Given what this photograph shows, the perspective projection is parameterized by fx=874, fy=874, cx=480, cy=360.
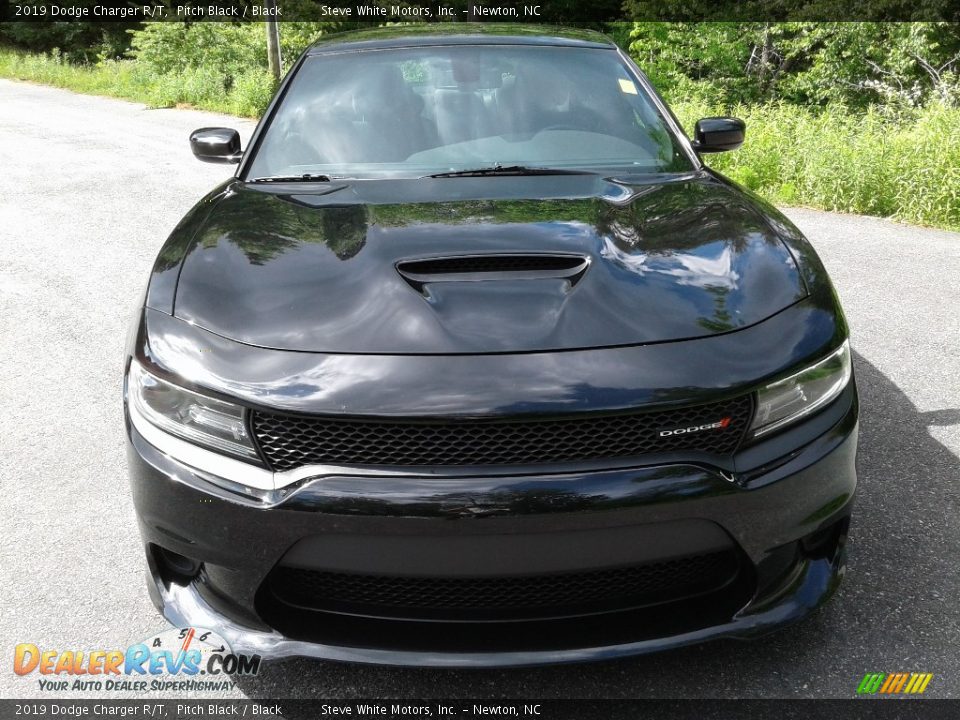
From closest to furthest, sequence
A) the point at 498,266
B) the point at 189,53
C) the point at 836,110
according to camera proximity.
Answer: the point at 498,266, the point at 836,110, the point at 189,53

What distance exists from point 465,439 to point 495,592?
1.28 feet

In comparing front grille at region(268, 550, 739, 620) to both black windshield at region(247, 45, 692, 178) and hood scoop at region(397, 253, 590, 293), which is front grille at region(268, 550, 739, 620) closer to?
hood scoop at region(397, 253, 590, 293)

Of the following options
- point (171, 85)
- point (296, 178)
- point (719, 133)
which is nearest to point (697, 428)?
point (296, 178)

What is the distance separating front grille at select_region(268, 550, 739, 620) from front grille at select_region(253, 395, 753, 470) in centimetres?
29

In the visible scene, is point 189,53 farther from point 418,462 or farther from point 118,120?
point 418,462

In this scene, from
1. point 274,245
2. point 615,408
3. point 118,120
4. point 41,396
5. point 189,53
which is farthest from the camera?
point 189,53

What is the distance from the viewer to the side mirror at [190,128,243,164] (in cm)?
351

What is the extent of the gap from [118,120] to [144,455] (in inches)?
611

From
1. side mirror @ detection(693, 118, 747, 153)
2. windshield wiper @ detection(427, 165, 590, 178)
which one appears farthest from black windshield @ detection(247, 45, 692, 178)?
side mirror @ detection(693, 118, 747, 153)

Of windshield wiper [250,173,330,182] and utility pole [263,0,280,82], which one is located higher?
windshield wiper [250,173,330,182]

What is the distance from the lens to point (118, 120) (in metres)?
15.7

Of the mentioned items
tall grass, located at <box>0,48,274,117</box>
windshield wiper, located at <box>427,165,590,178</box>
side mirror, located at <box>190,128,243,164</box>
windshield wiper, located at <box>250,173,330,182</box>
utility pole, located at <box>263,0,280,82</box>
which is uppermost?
windshield wiper, located at <box>427,165,590,178</box>

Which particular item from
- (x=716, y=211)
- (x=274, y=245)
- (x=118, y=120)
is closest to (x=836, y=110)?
(x=716, y=211)

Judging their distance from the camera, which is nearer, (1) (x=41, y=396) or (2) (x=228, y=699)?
(2) (x=228, y=699)
